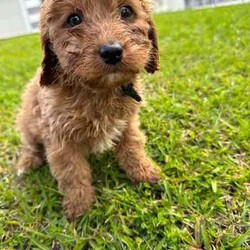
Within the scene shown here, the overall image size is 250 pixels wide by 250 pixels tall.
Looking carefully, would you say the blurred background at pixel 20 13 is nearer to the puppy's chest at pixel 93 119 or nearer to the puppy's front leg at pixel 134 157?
the puppy's front leg at pixel 134 157

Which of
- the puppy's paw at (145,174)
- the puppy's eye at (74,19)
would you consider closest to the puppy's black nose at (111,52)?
the puppy's eye at (74,19)

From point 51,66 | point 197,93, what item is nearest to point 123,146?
point 51,66

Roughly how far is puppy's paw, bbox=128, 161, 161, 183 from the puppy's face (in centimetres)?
94

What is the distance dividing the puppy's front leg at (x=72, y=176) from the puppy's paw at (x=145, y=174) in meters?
0.38

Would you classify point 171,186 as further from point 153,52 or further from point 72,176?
point 153,52

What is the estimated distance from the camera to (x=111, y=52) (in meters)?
2.31

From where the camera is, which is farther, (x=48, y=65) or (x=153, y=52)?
(x=153, y=52)

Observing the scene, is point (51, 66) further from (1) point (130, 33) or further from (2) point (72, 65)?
(1) point (130, 33)

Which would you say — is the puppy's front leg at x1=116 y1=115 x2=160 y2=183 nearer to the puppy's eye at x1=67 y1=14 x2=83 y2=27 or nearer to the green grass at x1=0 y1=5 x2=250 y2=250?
the green grass at x1=0 y1=5 x2=250 y2=250

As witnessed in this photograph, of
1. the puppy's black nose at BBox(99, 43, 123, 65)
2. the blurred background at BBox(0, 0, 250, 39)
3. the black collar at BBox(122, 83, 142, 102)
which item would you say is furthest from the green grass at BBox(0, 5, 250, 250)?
the blurred background at BBox(0, 0, 250, 39)

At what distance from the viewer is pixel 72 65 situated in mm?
2514

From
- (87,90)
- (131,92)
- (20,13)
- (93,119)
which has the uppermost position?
(87,90)

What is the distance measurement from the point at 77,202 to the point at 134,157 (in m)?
0.61

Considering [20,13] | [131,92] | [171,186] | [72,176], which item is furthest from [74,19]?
[20,13]
